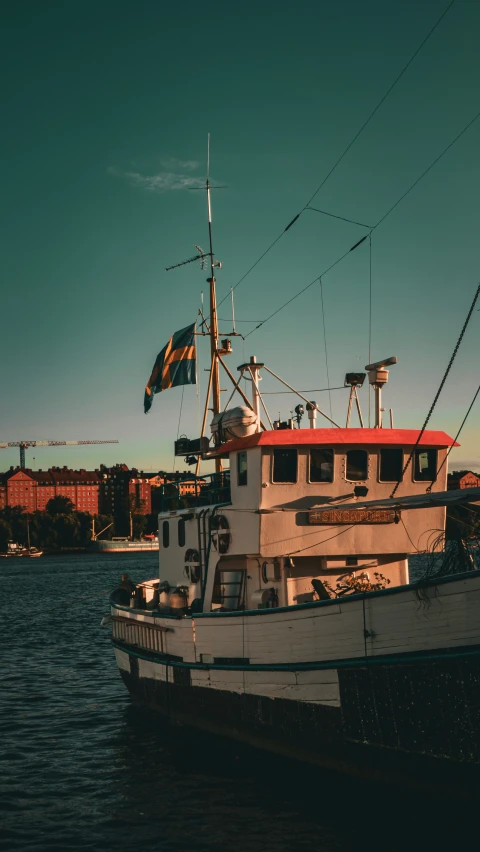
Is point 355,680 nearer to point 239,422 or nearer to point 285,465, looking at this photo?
point 285,465

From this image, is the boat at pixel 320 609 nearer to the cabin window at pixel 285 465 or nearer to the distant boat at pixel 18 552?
the cabin window at pixel 285 465

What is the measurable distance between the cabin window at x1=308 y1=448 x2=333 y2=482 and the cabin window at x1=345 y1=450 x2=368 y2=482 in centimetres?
41

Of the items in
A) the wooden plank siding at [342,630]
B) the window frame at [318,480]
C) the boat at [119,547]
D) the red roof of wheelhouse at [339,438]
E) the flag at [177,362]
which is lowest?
the boat at [119,547]

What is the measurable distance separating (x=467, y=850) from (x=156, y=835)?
208 inches

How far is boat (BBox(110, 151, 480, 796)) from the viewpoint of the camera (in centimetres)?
1225

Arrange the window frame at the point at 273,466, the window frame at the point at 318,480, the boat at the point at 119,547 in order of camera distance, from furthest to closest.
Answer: the boat at the point at 119,547 < the window frame at the point at 318,480 < the window frame at the point at 273,466

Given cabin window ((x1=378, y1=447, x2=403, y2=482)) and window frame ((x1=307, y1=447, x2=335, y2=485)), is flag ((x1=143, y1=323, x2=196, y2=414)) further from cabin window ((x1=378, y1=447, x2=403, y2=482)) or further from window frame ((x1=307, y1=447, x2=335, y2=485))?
cabin window ((x1=378, y1=447, x2=403, y2=482))

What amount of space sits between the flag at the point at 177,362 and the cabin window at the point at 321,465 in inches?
303

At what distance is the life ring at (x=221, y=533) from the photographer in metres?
17.6

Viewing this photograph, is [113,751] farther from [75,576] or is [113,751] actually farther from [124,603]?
[75,576]

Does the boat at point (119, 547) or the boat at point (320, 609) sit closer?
the boat at point (320, 609)

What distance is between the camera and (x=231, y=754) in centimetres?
1672

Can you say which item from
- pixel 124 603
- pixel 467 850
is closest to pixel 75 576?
pixel 124 603

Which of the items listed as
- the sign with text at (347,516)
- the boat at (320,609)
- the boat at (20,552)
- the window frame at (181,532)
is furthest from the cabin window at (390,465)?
the boat at (20,552)
